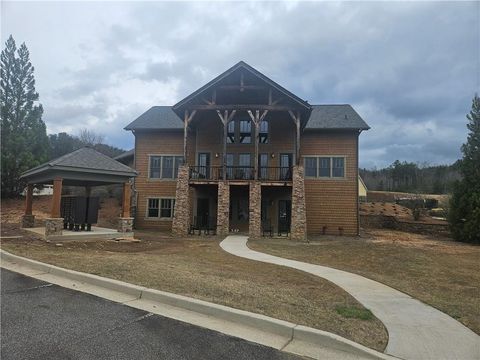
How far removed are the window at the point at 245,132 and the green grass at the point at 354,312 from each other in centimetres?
1919

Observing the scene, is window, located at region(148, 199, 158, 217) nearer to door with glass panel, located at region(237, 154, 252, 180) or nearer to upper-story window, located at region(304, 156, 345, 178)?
door with glass panel, located at region(237, 154, 252, 180)

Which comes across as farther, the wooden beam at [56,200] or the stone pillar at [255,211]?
the stone pillar at [255,211]

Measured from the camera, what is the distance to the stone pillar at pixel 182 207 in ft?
67.0

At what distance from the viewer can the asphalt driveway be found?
4.19m

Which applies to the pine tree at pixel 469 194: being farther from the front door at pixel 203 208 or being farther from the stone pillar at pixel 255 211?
the front door at pixel 203 208

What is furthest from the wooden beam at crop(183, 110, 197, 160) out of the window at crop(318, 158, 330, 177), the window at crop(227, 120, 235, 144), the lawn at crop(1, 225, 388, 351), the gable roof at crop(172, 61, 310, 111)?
the lawn at crop(1, 225, 388, 351)

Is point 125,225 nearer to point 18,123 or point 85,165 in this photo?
point 85,165

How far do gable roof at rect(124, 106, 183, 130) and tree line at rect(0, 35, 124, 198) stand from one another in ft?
34.1

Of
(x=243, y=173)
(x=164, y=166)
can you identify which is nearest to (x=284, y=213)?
(x=243, y=173)

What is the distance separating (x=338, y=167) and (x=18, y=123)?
26.2 meters

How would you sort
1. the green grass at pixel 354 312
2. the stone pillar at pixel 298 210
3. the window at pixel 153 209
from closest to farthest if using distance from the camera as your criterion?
1. the green grass at pixel 354 312
2. the stone pillar at pixel 298 210
3. the window at pixel 153 209

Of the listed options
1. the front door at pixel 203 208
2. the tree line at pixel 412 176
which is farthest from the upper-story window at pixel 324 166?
the tree line at pixel 412 176

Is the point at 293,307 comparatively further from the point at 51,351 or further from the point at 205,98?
the point at 205,98

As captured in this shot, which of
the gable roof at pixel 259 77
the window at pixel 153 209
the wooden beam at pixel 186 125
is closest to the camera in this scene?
the gable roof at pixel 259 77
